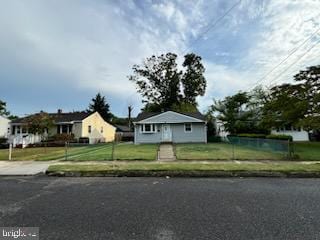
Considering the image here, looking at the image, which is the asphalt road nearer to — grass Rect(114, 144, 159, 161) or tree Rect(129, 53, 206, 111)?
grass Rect(114, 144, 159, 161)

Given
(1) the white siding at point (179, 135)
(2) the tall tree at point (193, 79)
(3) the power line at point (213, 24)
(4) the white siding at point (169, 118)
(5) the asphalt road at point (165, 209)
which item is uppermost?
(2) the tall tree at point (193, 79)

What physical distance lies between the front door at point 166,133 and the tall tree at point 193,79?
1873 cm

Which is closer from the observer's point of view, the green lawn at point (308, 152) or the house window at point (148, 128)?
the green lawn at point (308, 152)

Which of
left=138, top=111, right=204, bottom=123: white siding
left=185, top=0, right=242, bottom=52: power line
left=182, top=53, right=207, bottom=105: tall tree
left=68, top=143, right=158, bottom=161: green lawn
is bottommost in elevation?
left=68, top=143, right=158, bottom=161: green lawn

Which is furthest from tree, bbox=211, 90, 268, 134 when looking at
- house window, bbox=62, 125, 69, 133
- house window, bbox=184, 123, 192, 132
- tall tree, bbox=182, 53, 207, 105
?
house window, bbox=62, 125, 69, 133

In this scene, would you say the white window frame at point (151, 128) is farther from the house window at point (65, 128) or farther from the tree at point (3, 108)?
the tree at point (3, 108)

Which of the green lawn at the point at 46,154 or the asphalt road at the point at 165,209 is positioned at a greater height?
the green lawn at the point at 46,154

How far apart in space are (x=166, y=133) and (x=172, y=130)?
2.61ft

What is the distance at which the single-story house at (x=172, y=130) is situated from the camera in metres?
27.2

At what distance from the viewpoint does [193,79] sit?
44281 millimetres

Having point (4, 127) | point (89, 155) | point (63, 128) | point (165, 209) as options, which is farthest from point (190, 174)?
point (4, 127)

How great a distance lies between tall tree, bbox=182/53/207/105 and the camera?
4431cm

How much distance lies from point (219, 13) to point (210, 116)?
2151 centimetres

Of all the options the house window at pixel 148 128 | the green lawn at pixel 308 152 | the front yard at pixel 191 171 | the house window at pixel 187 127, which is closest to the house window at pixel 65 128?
the house window at pixel 148 128
